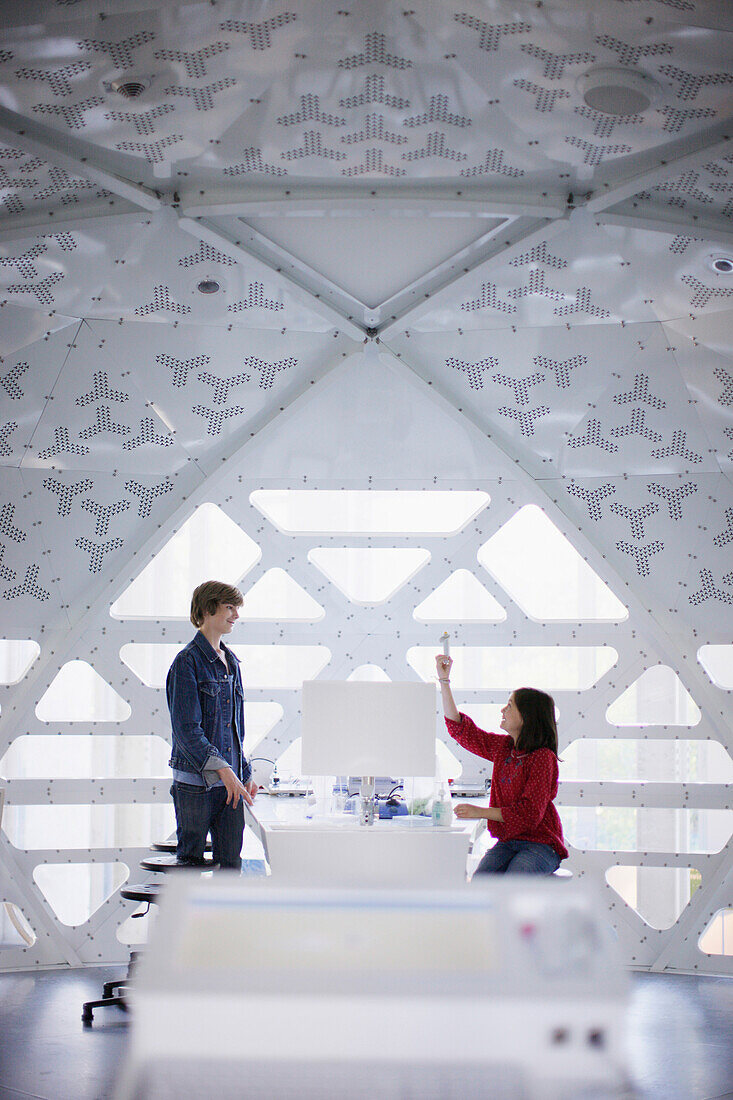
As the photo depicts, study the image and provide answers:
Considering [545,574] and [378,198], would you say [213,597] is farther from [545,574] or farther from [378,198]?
[545,574]

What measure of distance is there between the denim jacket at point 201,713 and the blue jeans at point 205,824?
0.40 ft

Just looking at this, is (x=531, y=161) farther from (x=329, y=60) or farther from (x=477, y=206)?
(x=329, y=60)

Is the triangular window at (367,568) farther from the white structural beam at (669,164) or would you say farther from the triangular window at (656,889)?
the white structural beam at (669,164)

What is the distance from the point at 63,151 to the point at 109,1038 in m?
4.94

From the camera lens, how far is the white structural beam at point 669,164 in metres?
5.25

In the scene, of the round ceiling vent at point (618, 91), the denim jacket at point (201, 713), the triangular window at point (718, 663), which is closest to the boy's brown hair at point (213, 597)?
the denim jacket at point (201, 713)

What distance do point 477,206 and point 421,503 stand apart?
10.6ft

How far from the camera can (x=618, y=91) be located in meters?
4.91

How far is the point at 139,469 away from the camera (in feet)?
27.8

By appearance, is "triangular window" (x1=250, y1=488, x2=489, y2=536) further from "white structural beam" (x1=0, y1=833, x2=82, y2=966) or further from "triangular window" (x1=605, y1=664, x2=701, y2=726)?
"white structural beam" (x1=0, y1=833, x2=82, y2=966)

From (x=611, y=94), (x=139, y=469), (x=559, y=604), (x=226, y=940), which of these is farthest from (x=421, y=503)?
(x=226, y=940)

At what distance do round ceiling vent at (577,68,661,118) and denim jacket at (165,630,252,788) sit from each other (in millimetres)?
3626

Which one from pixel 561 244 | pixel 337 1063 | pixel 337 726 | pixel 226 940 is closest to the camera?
pixel 337 1063

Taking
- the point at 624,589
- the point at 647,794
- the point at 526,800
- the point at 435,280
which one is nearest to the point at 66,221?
the point at 435,280
